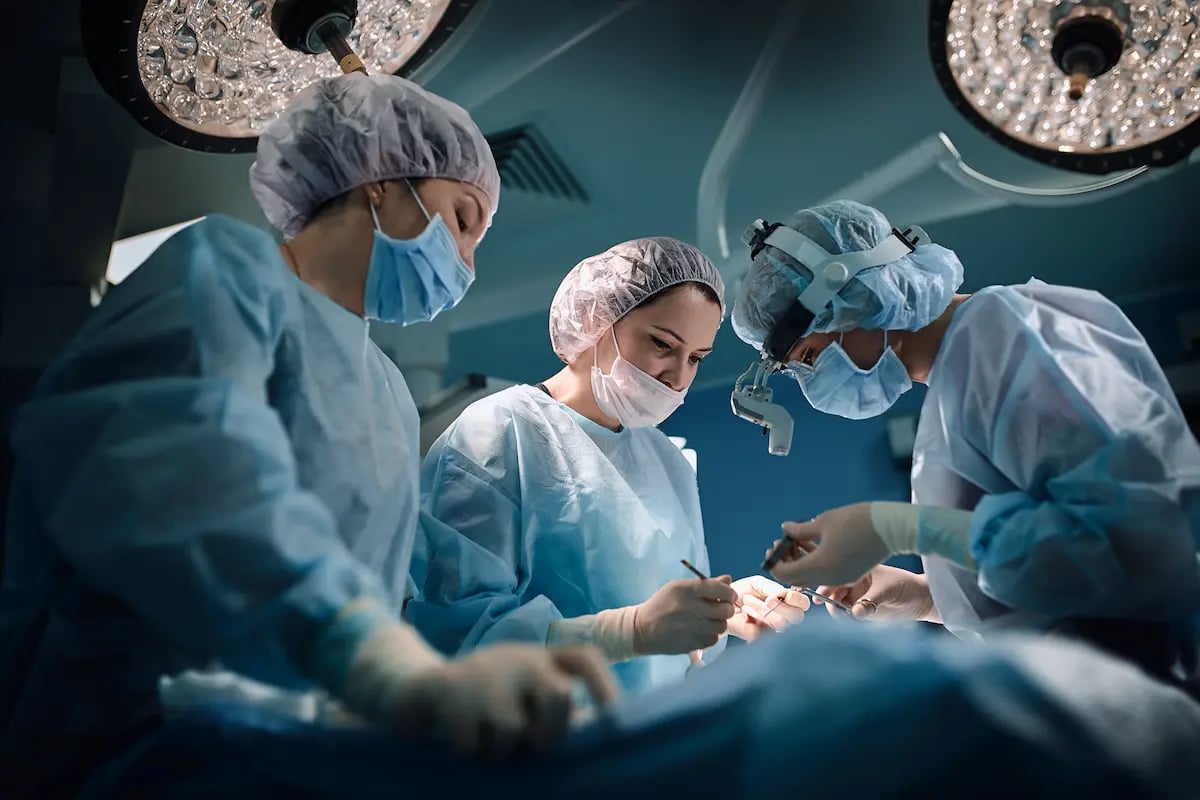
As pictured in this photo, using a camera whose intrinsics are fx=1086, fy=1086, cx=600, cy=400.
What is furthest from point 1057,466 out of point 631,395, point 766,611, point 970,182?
point 970,182

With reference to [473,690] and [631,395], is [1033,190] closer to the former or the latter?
[631,395]

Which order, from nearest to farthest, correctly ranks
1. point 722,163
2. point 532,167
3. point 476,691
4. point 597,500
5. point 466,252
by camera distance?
point 476,691, point 466,252, point 597,500, point 722,163, point 532,167

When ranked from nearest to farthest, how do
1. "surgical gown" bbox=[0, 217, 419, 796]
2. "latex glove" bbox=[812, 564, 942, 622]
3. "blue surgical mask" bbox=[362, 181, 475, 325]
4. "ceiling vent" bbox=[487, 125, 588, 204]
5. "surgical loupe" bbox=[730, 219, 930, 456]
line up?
1. "surgical gown" bbox=[0, 217, 419, 796]
2. "blue surgical mask" bbox=[362, 181, 475, 325]
3. "surgical loupe" bbox=[730, 219, 930, 456]
4. "latex glove" bbox=[812, 564, 942, 622]
5. "ceiling vent" bbox=[487, 125, 588, 204]

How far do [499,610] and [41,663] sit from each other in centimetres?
82

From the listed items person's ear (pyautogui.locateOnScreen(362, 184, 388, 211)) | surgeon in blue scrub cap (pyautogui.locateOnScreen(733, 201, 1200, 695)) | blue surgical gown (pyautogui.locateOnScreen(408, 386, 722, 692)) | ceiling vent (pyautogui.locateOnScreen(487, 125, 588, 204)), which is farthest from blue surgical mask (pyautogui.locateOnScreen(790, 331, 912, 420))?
ceiling vent (pyautogui.locateOnScreen(487, 125, 588, 204))

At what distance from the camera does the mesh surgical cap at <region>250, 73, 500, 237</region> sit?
5.57 feet

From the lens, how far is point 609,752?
0.92 m

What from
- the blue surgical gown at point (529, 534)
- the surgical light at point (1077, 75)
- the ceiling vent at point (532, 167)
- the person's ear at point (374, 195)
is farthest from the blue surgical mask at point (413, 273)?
the ceiling vent at point (532, 167)

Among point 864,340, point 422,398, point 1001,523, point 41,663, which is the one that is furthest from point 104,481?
point 422,398

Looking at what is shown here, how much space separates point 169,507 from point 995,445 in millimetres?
1171

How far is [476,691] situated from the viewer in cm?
94

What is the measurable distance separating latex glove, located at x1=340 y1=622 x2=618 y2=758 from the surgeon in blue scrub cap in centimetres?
79

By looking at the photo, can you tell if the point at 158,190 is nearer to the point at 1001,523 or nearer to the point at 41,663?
the point at 41,663

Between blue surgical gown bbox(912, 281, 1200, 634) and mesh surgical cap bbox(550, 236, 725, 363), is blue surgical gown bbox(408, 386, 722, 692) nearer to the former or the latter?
mesh surgical cap bbox(550, 236, 725, 363)
